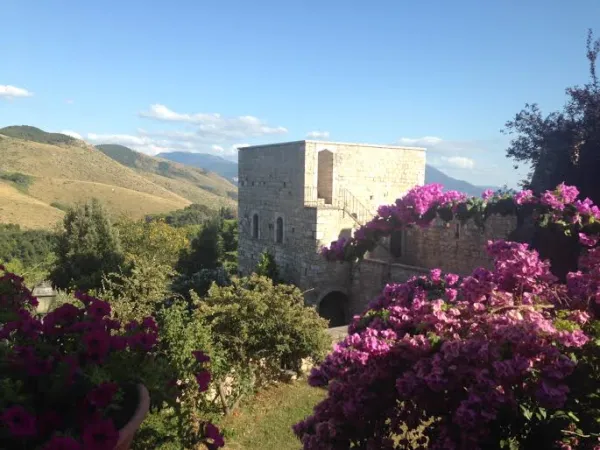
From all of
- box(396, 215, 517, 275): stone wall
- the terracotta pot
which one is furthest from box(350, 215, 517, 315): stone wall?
the terracotta pot

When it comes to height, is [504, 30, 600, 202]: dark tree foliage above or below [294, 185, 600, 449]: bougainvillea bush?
above

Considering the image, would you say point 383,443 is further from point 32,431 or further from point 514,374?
point 32,431

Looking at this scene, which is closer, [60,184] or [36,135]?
[60,184]

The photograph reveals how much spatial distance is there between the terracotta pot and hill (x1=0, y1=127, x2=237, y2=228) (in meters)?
52.9

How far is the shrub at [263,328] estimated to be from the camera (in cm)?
905

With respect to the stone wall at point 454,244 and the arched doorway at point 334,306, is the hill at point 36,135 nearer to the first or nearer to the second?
the arched doorway at point 334,306

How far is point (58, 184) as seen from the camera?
69875 millimetres

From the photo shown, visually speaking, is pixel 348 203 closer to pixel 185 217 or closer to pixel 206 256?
pixel 206 256

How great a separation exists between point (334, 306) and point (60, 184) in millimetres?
62979

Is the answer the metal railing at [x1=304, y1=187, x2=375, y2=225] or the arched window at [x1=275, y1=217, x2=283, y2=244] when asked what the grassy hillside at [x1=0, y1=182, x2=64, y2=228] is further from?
the metal railing at [x1=304, y1=187, x2=375, y2=225]

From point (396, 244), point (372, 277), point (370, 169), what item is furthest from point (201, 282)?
point (396, 244)

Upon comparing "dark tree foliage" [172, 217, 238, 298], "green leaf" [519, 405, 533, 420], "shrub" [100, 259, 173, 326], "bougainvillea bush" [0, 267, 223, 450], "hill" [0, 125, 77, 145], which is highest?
"hill" [0, 125, 77, 145]

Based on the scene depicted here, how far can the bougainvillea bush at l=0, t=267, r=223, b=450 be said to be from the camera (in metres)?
2.31

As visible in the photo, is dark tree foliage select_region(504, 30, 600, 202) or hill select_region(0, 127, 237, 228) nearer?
dark tree foliage select_region(504, 30, 600, 202)
